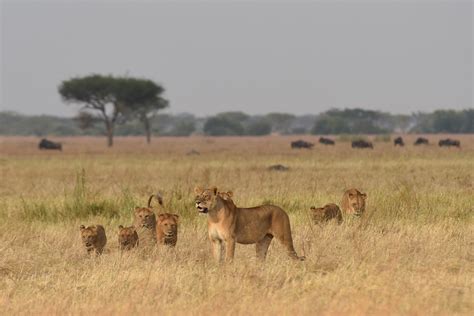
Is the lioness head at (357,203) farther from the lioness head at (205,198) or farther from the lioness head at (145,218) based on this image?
the lioness head at (205,198)

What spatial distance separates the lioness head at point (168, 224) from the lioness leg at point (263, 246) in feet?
3.78

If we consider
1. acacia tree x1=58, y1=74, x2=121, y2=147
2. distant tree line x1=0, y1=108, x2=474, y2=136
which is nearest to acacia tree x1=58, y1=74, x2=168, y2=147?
acacia tree x1=58, y1=74, x2=121, y2=147

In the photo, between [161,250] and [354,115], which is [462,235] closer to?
[161,250]

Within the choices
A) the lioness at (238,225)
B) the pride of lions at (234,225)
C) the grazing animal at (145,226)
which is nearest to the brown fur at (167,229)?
the pride of lions at (234,225)

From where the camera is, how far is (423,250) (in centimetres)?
1027

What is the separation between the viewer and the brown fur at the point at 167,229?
10430 mm

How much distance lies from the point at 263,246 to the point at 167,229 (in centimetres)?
124

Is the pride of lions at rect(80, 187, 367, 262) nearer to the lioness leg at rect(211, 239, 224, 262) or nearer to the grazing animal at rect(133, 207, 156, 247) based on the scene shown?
the lioness leg at rect(211, 239, 224, 262)

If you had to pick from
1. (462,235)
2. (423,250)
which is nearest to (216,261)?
(423,250)

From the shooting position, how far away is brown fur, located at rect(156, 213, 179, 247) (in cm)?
1043

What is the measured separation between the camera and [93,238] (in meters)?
10.6

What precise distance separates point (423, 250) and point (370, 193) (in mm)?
7001

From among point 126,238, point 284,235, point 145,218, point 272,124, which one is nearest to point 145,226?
point 145,218

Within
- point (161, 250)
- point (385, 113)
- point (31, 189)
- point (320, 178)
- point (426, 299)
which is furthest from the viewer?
point (385, 113)
